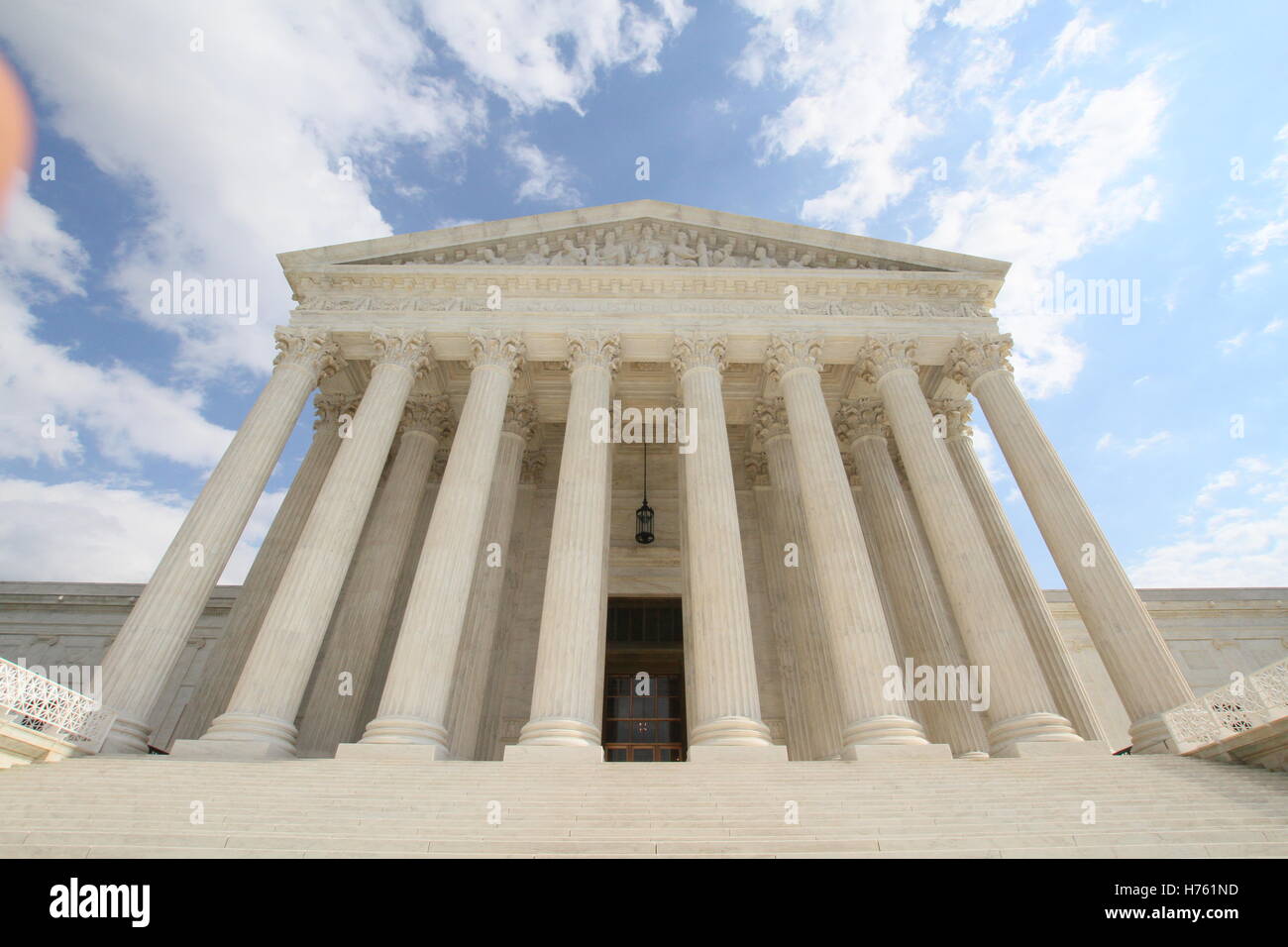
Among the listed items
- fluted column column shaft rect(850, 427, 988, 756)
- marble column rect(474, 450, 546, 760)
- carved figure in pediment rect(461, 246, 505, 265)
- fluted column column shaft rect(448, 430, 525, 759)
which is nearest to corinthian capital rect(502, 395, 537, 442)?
fluted column column shaft rect(448, 430, 525, 759)

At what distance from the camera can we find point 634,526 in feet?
96.9

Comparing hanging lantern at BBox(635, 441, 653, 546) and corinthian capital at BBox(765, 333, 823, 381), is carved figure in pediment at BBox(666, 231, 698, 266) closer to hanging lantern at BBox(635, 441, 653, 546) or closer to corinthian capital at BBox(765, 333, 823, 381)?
corinthian capital at BBox(765, 333, 823, 381)

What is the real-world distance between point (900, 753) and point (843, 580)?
460 centimetres

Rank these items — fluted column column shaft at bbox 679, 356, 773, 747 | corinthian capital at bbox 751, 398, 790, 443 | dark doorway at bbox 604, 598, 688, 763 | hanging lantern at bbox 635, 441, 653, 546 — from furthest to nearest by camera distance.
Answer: hanging lantern at bbox 635, 441, 653, 546, corinthian capital at bbox 751, 398, 790, 443, dark doorway at bbox 604, 598, 688, 763, fluted column column shaft at bbox 679, 356, 773, 747

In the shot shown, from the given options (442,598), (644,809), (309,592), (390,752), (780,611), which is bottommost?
(644,809)

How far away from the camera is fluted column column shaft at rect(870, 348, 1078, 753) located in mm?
16469

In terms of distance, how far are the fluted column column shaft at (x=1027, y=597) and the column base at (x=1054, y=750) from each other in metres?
2.12

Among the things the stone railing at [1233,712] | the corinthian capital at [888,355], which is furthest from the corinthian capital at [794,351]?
the stone railing at [1233,712]

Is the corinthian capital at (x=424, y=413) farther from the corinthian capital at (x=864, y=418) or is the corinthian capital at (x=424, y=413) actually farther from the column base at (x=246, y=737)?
the corinthian capital at (x=864, y=418)

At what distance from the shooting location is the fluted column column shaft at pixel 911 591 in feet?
68.0

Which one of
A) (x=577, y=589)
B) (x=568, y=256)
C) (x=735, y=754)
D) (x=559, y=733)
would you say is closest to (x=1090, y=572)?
(x=735, y=754)

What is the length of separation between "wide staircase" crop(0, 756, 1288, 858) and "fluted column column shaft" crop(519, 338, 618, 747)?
1761 millimetres

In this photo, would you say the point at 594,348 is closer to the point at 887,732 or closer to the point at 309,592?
the point at 309,592

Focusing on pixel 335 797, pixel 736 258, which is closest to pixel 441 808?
pixel 335 797
